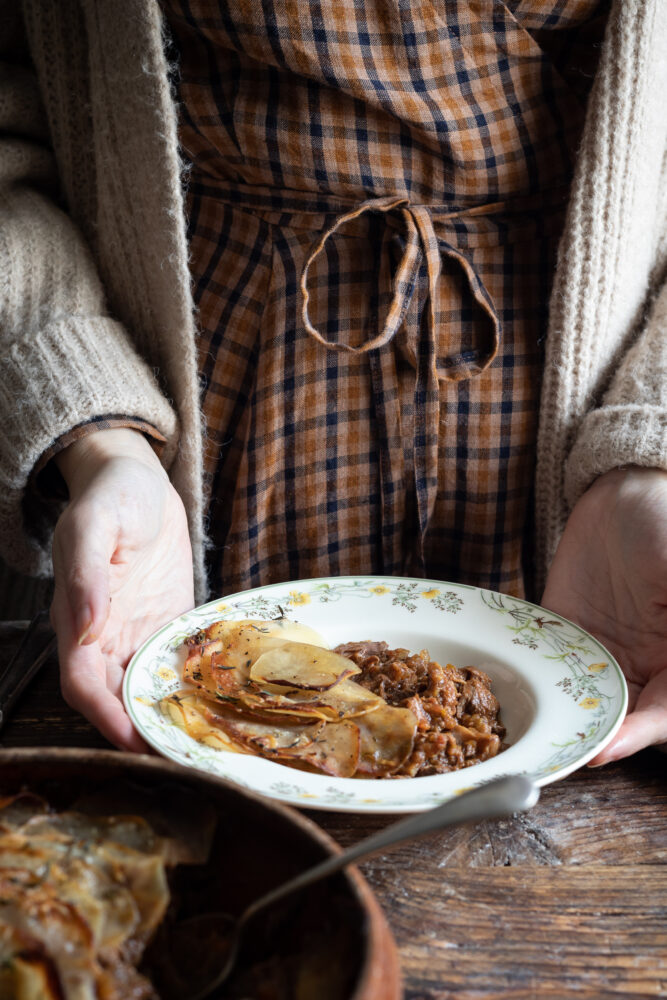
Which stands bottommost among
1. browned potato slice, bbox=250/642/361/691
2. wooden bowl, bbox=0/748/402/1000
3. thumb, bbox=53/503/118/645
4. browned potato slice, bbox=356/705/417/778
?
browned potato slice, bbox=356/705/417/778

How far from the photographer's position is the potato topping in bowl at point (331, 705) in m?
0.83

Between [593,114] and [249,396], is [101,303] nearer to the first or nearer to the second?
[249,396]

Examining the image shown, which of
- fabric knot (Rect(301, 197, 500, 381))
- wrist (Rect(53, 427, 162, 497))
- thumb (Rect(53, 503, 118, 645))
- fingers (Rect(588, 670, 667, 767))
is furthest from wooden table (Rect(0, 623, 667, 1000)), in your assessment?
fabric knot (Rect(301, 197, 500, 381))

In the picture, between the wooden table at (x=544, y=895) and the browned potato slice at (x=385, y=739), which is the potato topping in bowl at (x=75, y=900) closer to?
the wooden table at (x=544, y=895)

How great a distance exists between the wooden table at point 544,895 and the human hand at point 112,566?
0.12 meters

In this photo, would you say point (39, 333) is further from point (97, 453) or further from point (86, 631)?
point (86, 631)

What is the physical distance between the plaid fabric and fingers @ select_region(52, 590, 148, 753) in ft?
1.36

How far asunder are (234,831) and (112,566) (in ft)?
1.77

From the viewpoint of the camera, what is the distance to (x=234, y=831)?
50 centimetres

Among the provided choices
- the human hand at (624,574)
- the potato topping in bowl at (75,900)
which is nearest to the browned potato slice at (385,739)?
the human hand at (624,574)

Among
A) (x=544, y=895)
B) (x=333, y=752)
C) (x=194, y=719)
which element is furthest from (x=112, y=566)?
(x=544, y=895)

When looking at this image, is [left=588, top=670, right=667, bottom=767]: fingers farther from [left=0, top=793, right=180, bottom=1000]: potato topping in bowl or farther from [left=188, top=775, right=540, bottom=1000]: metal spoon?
[left=0, top=793, right=180, bottom=1000]: potato topping in bowl

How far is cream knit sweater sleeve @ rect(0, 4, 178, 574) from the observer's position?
3.66 feet

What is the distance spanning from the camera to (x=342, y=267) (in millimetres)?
1198
